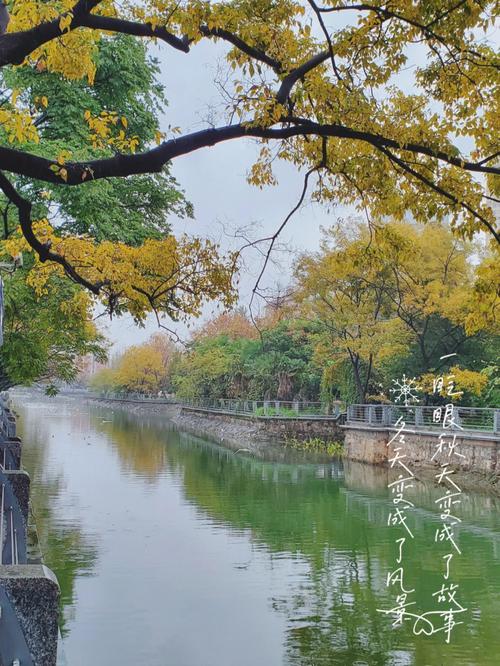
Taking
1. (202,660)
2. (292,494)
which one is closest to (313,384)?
(292,494)

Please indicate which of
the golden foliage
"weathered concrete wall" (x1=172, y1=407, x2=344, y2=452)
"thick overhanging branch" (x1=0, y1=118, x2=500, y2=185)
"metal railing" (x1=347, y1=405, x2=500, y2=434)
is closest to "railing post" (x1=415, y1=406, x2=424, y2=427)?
"metal railing" (x1=347, y1=405, x2=500, y2=434)

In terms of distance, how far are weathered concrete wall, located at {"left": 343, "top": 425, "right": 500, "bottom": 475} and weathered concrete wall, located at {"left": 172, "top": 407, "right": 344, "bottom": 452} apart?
15.6 feet

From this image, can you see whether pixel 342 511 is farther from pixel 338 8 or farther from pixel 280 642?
pixel 338 8

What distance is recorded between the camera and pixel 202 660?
756 cm

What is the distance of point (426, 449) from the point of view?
21922 millimetres

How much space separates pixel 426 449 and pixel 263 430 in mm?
13734

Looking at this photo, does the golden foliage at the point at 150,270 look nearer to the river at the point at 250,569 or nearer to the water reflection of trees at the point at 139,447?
the river at the point at 250,569

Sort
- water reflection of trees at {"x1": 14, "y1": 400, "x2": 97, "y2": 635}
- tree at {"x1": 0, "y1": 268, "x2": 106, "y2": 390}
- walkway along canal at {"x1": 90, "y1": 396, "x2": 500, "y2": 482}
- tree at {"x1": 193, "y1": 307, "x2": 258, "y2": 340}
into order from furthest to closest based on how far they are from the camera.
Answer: tree at {"x1": 193, "y1": 307, "x2": 258, "y2": 340}
walkway along canal at {"x1": 90, "y1": 396, "x2": 500, "y2": 482}
tree at {"x1": 0, "y1": 268, "x2": 106, "y2": 390}
water reflection of trees at {"x1": 14, "y1": 400, "x2": 97, "y2": 635}

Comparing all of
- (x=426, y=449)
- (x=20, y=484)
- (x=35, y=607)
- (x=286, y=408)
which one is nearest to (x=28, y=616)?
(x=35, y=607)

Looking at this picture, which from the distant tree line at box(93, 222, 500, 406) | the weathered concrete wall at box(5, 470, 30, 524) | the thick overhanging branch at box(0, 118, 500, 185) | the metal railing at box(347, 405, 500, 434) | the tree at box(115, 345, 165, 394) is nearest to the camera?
the thick overhanging branch at box(0, 118, 500, 185)

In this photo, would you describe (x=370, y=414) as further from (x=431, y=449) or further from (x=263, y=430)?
(x=263, y=430)

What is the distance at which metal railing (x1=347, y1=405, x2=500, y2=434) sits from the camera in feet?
64.9

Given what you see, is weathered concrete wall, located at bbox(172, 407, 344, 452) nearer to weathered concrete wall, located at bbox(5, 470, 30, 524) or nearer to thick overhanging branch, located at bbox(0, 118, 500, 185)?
weathered concrete wall, located at bbox(5, 470, 30, 524)

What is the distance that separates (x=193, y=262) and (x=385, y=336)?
61.4 ft
